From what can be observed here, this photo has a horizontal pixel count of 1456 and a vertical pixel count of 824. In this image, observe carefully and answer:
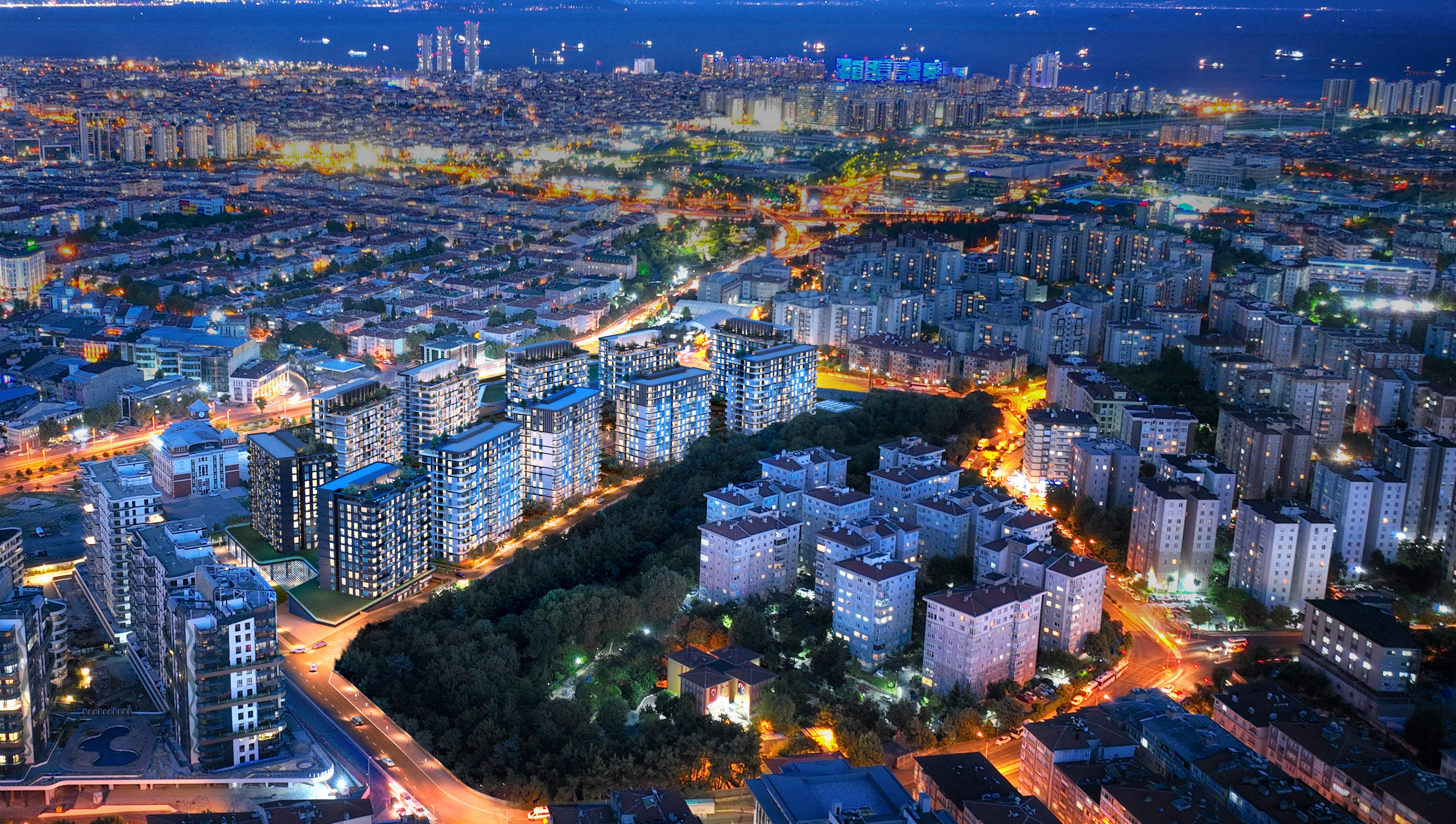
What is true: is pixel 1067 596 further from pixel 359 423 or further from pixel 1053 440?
pixel 359 423

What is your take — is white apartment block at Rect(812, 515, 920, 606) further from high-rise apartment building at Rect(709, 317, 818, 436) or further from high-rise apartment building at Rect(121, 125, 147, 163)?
high-rise apartment building at Rect(121, 125, 147, 163)

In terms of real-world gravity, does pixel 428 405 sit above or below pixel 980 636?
above

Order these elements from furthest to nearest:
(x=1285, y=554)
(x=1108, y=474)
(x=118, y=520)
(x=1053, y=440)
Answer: (x=1053, y=440)
(x=1108, y=474)
(x=1285, y=554)
(x=118, y=520)

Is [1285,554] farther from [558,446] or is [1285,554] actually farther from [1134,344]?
[1134,344]

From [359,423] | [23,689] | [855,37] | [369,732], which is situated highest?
[855,37]

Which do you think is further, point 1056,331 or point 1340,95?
point 1340,95

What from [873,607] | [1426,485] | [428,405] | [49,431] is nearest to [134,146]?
[49,431]

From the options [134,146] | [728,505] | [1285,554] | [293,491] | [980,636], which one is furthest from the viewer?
[134,146]

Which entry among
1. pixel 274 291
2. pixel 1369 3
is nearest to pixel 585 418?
pixel 274 291

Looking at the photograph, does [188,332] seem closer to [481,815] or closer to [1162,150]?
[481,815]
